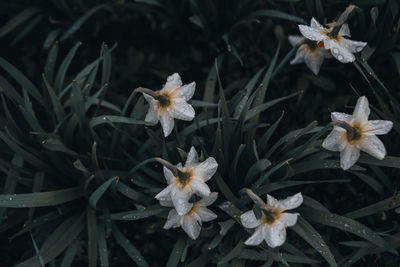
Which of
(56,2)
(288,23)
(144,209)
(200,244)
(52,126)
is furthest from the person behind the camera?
(288,23)

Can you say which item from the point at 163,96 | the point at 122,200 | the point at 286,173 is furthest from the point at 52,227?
the point at 286,173

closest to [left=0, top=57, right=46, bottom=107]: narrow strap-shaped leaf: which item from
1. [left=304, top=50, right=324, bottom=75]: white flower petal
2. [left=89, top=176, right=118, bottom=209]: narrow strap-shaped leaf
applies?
[left=89, top=176, right=118, bottom=209]: narrow strap-shaped leaf

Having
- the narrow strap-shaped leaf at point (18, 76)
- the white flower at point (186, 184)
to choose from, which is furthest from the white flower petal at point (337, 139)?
the narrow strap-shaped leaf at point (18, 76)

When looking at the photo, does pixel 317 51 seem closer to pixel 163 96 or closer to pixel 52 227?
pixel 163 96

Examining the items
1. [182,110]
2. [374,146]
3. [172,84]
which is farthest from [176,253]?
[374,146]

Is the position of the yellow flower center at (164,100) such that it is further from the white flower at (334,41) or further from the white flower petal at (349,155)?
the white flower petal at (349,155)

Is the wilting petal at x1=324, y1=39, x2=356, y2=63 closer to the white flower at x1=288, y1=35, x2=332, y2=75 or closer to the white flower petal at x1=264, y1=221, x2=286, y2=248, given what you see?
the white flower at x1=288, y1=35, x2=332, y2=75

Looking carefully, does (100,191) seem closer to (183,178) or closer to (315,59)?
(183,178)
